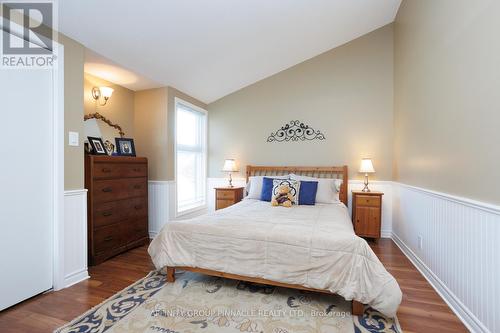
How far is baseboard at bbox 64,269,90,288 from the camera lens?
87.7 inches

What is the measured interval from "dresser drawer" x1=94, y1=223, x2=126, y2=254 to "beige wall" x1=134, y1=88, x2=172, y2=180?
3.12 feet

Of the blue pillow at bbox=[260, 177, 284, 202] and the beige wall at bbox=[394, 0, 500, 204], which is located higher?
the beige wall at bbox=[394, 0, 500, 204]

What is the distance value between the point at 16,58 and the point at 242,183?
3.29 m

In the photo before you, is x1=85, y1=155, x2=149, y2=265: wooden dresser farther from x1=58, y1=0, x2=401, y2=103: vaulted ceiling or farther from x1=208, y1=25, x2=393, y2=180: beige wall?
x1=208, y1=25, x2=393, y2=180: beige wall

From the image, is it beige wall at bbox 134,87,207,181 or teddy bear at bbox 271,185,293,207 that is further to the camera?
beige wall at bbox 134,87,207,181

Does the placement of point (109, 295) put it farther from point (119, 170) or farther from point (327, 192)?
point (327, 192)

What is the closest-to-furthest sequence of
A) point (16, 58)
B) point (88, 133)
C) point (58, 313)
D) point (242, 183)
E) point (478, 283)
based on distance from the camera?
point (478, 283) < point (58, 313) < point (16, 58) < point (88, 133) < point (242, 183)

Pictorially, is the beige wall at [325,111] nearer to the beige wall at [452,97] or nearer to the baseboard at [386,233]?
the beige wall at [452,97]

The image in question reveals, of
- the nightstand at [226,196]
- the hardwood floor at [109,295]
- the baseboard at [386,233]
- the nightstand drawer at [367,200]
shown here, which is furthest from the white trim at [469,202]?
the nightstand at [226,196]

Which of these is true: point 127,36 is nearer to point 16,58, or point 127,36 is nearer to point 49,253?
point 16,58

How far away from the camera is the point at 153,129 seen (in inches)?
144

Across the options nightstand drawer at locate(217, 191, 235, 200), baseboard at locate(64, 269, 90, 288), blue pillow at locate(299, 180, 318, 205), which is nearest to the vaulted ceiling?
nightstand drawer at locate(217, 191, 235, 200)

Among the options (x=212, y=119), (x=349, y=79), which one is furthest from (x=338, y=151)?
(x=212, y=119)

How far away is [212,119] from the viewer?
4.68 metres
